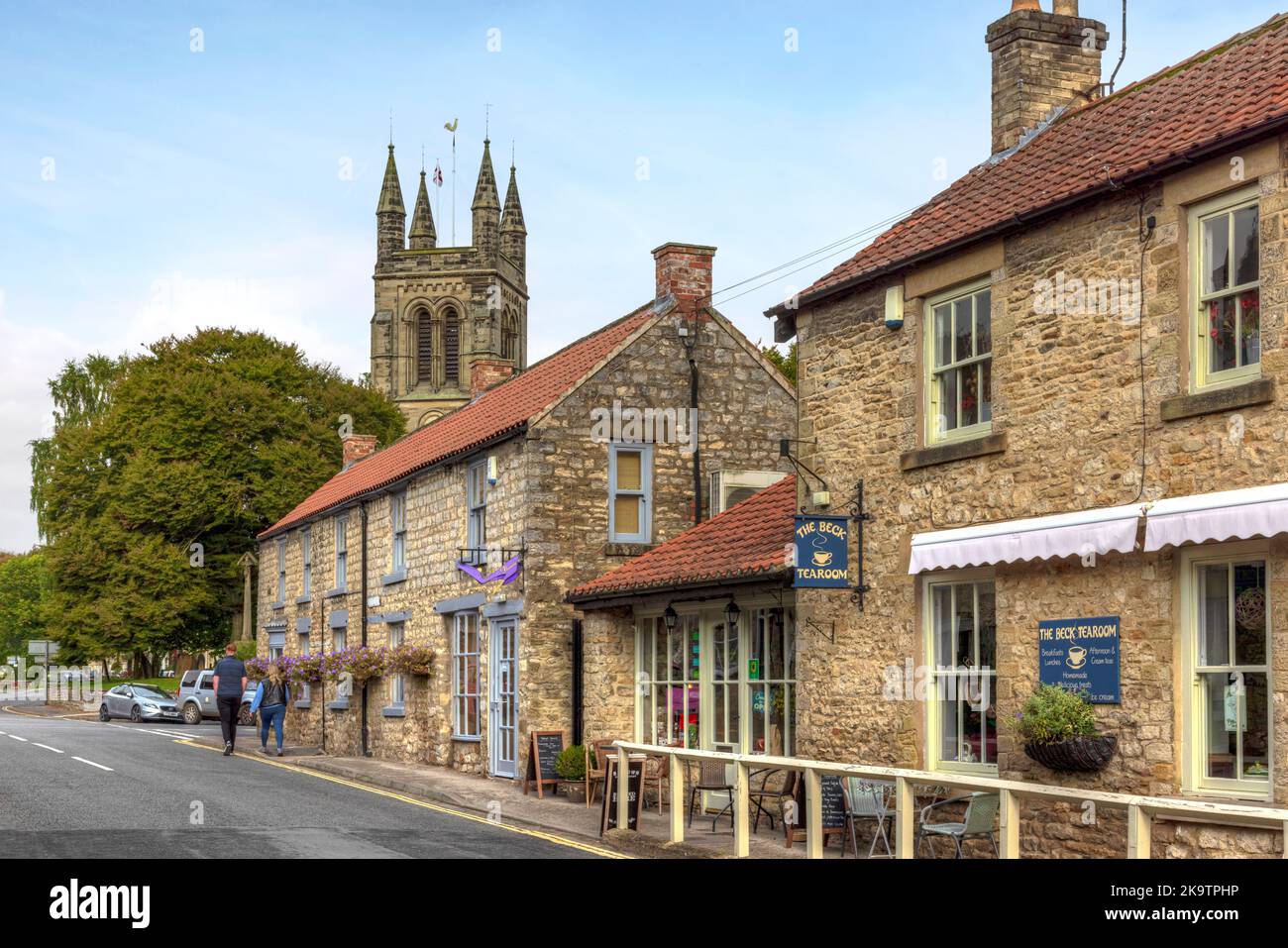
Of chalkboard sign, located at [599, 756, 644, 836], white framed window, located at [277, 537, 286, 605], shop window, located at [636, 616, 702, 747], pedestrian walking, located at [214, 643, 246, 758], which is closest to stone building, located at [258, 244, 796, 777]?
shop window, located at [636, 616, 702, 747]

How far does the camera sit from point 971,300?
45.9 ft

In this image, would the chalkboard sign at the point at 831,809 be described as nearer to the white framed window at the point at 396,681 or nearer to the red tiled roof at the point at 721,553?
the red tiled roof at the point at 721,553

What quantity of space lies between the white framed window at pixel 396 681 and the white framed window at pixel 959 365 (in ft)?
51.9

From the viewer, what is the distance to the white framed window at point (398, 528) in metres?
28.2

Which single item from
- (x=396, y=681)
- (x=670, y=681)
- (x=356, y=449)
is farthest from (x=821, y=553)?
(x=356, y=449)

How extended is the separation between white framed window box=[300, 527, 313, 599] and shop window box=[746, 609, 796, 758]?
18.5 m

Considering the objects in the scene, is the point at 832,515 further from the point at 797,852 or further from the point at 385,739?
the point at 385,739

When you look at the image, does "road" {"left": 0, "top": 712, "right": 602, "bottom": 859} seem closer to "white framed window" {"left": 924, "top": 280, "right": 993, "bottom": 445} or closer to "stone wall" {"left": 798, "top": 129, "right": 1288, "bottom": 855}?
"stone wall" {"left": 798, "top": 129, "right": 1288, "bottom": 855}

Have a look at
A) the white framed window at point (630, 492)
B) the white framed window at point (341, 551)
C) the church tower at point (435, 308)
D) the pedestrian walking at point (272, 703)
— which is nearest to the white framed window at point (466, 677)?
the white framed window at point (630, 492)

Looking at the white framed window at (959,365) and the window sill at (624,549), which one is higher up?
the white framed window at (959,365)
